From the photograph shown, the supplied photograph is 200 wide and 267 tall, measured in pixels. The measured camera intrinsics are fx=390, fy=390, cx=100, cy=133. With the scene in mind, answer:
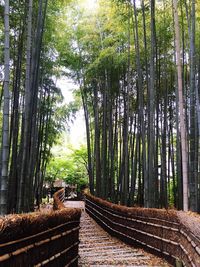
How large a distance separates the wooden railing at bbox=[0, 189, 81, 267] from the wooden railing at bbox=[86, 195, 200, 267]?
1.09 meters

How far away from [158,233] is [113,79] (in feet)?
21.6

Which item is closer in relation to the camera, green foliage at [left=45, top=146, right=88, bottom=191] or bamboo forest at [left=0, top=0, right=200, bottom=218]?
bamboo forest at [left=0, top=0, right=200, bottom=218]

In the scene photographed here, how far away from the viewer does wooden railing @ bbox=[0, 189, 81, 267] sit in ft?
6.77

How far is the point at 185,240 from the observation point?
3662 mm

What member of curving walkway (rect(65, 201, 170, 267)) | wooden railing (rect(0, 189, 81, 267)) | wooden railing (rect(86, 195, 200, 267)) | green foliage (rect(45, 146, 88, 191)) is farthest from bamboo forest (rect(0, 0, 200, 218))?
green foliage (rect(45, 146, 88, 191))

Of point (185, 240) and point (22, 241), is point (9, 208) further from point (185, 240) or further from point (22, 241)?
point (22, 241)

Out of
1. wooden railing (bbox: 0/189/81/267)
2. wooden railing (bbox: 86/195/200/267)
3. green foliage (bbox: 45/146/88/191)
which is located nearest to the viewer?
wooden railing (bbox: 0/189/81/267)

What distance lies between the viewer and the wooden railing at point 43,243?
206 centimetres

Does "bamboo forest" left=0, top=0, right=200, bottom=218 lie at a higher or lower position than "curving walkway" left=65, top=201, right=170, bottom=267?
higher

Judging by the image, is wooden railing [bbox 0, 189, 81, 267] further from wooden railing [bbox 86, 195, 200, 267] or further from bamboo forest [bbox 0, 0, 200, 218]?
bamboo forest [bbox 0, 0, 200, 218]

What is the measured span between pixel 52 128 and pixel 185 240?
10626mm

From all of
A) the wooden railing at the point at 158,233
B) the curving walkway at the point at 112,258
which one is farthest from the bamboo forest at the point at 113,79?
the curving walkway at the point at 112,258

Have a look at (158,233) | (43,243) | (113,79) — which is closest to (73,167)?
(113,79)

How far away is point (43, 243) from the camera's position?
2.78 metres
